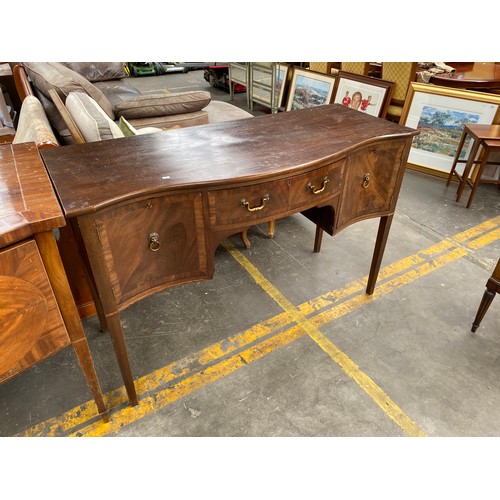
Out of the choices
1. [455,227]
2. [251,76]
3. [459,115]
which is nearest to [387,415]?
[455,227]

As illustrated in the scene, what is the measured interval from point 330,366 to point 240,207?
1094 mm

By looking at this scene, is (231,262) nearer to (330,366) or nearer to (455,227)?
(330,366)

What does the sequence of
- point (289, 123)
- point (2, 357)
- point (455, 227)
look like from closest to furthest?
point (2, 357)
point (289, 123)
point (455, 227)

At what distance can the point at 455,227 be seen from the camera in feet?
10.9

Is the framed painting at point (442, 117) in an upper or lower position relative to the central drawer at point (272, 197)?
lower

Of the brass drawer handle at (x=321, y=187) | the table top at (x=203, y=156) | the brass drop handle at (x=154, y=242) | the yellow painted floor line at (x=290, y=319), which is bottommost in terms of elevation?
the yellow painted floor line at (x=290, y=319)

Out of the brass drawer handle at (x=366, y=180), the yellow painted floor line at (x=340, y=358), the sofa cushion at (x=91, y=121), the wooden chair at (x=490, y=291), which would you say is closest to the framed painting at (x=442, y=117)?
the wooden chair at (x=490, y=291)

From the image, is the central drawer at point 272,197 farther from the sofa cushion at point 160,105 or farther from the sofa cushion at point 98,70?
the sofa cushion at point 98,70

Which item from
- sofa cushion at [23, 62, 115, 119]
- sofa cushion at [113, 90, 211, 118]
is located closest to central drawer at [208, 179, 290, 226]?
sofa cushion at [23, 62, 115, 119]

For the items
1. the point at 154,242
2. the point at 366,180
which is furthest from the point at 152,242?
the point at 366,180

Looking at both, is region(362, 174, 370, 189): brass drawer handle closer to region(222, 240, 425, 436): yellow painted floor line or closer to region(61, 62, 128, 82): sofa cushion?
region(222, 240, 425, 436): yellow painted floor line

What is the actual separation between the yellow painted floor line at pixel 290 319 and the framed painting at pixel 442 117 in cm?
107

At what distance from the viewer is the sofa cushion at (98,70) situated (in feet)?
18.7

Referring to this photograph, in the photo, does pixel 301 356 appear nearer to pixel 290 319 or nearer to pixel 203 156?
pixel 290 319
